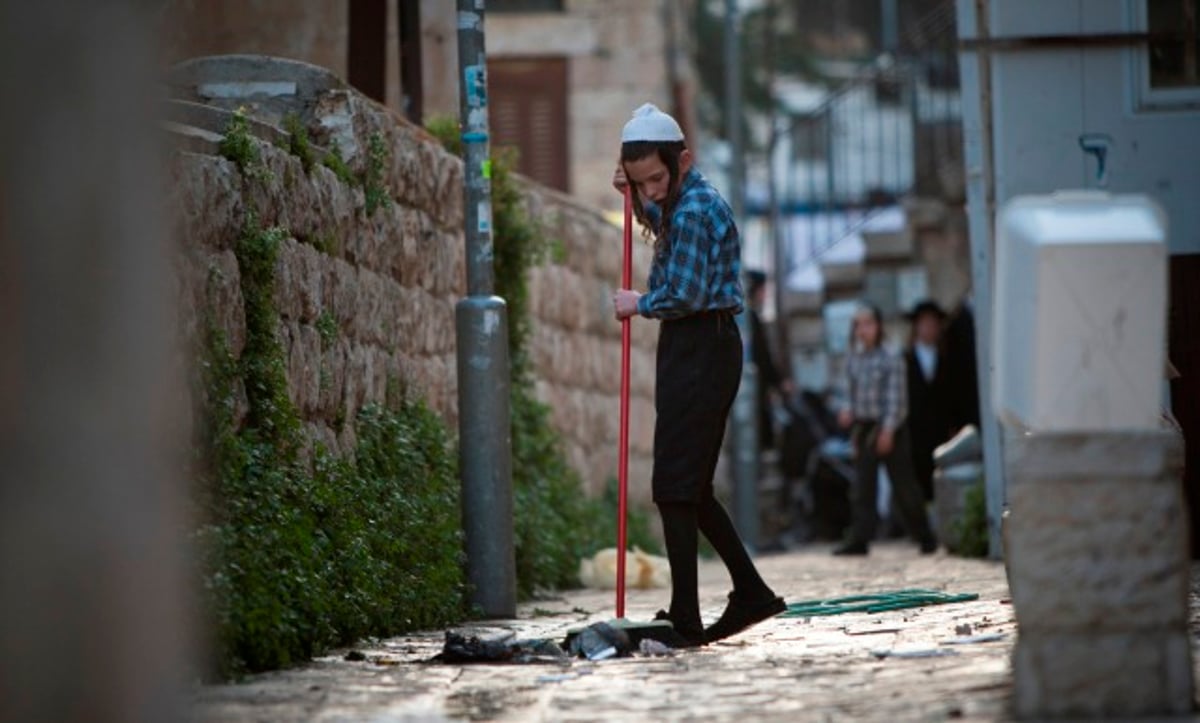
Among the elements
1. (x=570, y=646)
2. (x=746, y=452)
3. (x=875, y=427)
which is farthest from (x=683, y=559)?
(x=746, y=452)

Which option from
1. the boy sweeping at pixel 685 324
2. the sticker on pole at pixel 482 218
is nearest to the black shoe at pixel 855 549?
the sticker on pole at pixel 482 218

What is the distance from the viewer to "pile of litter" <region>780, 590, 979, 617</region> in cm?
1041

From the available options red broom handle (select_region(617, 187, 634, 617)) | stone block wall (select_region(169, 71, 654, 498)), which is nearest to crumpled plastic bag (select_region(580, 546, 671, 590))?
stone block wall (select_region(169, 71, 654, 498))

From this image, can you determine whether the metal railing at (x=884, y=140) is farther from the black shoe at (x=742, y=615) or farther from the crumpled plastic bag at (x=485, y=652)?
the crumpled plastic bag at (x=485, y=652)

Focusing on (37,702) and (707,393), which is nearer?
(37,702)

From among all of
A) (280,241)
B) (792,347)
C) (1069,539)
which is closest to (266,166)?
(280,241)

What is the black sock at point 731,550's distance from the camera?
9.18 m

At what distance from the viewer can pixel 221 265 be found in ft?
27.9

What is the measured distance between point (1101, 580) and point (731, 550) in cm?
323

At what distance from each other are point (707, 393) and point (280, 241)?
1.60 m

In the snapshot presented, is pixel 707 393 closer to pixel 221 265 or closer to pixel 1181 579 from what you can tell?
pixel 221 265

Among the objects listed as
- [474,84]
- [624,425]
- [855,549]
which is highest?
[474,84]

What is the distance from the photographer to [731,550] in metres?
9.18

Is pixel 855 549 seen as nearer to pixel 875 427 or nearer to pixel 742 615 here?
pixel 875 427
